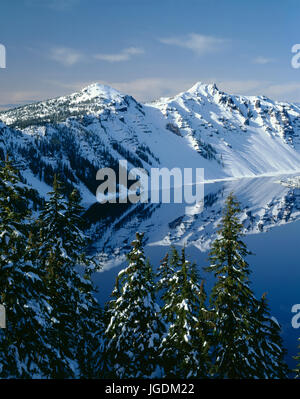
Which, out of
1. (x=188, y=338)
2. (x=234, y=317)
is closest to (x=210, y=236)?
(x=188, y=338)

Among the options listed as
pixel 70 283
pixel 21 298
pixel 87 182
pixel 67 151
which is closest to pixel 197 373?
pixel 70 283

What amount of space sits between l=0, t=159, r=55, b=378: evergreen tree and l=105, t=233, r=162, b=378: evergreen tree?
18.5ft

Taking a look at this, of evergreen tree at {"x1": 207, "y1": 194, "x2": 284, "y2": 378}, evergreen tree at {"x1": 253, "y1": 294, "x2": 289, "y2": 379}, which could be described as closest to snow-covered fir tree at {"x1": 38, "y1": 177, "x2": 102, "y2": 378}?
evergreen tree at {"x1": 207, "y1": 194, "x2": 284, "y2": 378}

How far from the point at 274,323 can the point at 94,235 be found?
259ft

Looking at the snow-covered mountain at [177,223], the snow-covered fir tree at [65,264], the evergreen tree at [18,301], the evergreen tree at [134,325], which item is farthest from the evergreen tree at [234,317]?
the snow-covered mountain at [177,223]

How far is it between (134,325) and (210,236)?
73382 millimetres

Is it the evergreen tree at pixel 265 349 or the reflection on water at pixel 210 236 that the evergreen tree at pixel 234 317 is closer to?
the evergreen tree at pixel 265 349

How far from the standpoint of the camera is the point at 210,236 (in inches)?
3361

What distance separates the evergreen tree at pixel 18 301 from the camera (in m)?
8.61

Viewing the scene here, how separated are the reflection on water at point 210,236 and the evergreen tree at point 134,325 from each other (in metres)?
26.4

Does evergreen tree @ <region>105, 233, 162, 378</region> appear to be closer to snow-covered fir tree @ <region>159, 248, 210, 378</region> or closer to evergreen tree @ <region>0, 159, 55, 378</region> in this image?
snow-covered fir tree @ <region>159, 248, 210, 378</region>

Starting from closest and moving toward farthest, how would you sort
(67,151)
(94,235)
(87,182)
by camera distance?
(94,235) < (87,182) < (67,151)

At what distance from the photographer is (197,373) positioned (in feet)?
45.4

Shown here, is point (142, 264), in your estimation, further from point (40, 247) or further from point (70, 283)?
point (40, 247)
